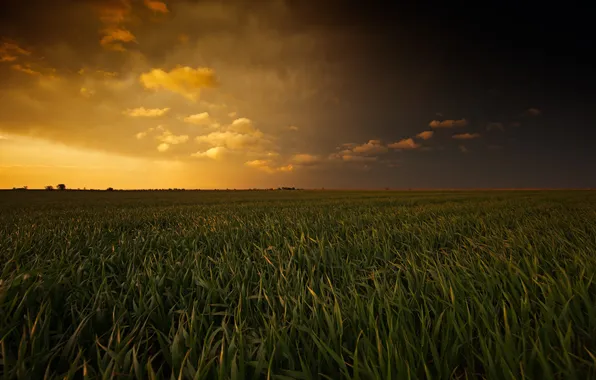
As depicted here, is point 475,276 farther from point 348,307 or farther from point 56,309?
point 56,309

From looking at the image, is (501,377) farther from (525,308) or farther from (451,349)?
(525,308)

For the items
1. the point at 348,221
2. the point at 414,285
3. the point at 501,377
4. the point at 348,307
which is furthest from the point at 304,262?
the point at 348,221

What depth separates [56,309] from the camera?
220 centimetres

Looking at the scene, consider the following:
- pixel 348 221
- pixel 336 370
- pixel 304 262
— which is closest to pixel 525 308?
pixel 336 370

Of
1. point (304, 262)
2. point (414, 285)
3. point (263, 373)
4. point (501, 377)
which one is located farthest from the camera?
point (304, 262)

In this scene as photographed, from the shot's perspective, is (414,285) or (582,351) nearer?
(582,351)

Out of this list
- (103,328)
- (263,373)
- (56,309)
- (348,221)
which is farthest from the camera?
(348,221)

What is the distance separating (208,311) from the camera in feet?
6.82

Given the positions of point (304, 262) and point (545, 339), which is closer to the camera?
point (545, 339)

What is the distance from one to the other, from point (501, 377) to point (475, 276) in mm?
1486

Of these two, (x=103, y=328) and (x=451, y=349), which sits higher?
(x=451, y=349)

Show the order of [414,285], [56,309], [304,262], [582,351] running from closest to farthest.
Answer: [582,351], [56,309], [414,285], [304,262]

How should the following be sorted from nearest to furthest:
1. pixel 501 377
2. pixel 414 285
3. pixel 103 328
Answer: pixel 501 377 < pixel 103 328 < pixel 414 285

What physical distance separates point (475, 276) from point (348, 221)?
4241mm
